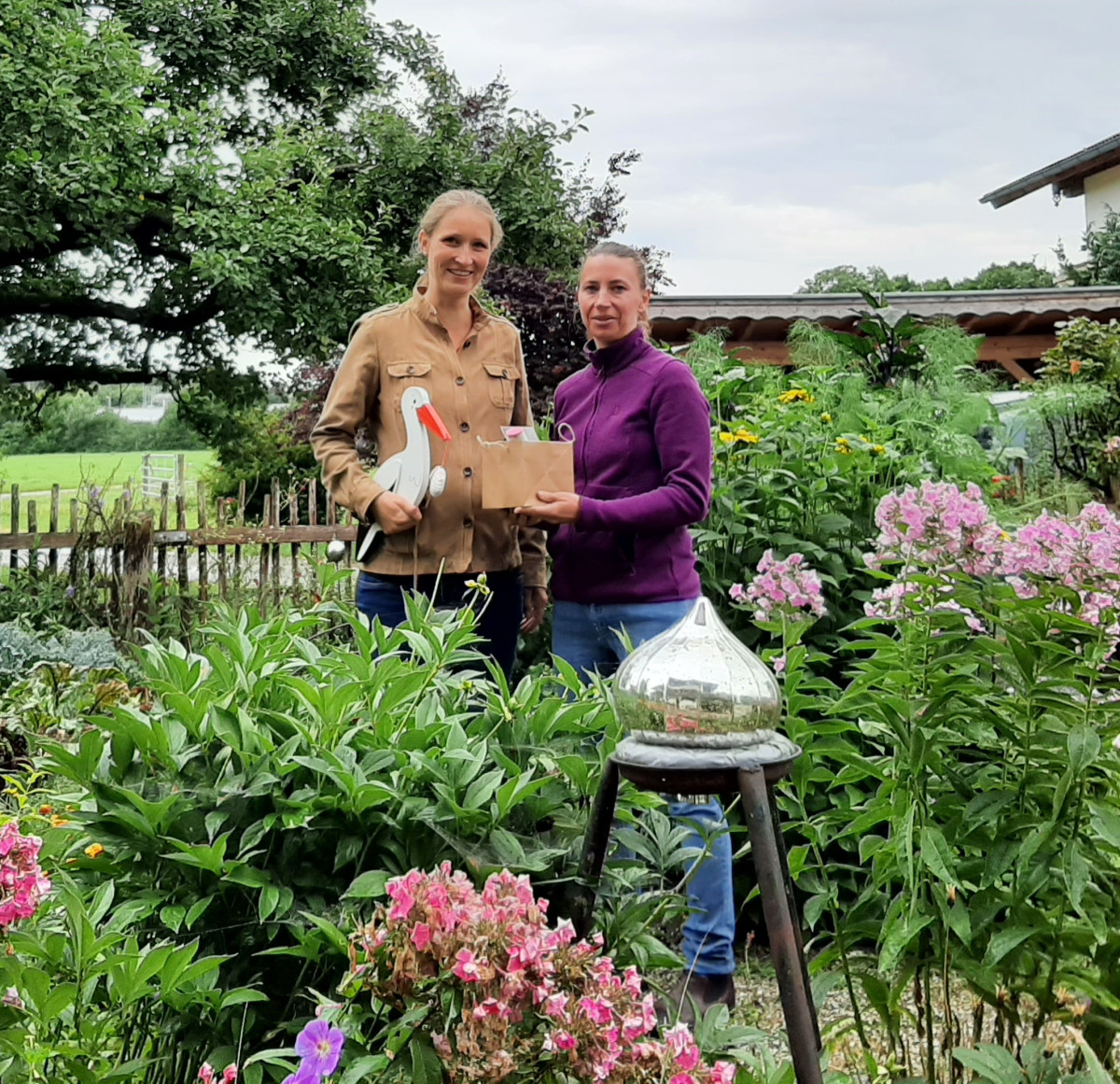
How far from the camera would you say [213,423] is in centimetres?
1265

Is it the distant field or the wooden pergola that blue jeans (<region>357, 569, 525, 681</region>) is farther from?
the wooden pergola

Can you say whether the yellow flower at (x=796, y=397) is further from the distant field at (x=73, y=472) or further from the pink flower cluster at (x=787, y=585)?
the distant field at (x=73, y=472)

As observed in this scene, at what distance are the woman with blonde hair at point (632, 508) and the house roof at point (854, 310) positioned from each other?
6.34 meters

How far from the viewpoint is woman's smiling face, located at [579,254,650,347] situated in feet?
8.71

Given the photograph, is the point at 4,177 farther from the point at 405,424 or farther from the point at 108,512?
the point at 405,424

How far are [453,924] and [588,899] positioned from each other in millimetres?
429

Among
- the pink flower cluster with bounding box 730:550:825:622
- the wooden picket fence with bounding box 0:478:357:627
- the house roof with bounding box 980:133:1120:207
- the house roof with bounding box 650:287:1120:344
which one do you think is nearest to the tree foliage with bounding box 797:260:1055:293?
the house roof with bounding box 980:133:1120:207

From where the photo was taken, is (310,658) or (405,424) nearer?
(310,658)

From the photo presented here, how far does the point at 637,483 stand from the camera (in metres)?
2.64

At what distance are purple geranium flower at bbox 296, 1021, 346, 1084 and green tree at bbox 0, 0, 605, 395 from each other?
8.80m

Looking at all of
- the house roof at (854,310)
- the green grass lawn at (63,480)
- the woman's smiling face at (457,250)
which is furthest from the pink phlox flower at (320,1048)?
the house roof at (854,310)

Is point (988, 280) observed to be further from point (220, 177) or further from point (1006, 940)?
point (1006, 940)

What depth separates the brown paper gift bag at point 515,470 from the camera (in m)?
2.47

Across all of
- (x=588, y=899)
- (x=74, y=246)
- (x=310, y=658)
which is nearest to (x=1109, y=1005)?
(x=588, y=899)
